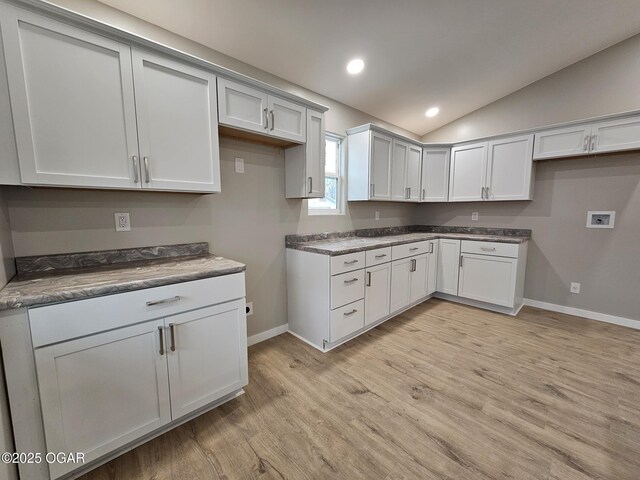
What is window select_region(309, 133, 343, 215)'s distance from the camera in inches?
121

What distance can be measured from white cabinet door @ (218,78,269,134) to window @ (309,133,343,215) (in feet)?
3.91

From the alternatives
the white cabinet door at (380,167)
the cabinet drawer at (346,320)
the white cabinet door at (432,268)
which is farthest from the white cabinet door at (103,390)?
the white cabinet door at (432,268)

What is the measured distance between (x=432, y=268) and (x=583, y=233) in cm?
171

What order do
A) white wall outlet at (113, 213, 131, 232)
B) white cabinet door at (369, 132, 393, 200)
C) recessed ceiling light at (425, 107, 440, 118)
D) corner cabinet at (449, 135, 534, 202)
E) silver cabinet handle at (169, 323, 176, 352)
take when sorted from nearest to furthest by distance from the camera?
silver cabinet handle at (169, 323, 176, 352) → white wall outlet at (113, 213, 131, 232) → white cabinet door at (369, 132, 393, 200) → corner cabinet at (449, 135, 534, 202) → recessed ceiling light at (425, 107, 440, 118)

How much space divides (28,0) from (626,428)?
12.5ft

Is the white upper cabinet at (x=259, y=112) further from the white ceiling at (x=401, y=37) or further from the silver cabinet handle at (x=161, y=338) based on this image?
the silver cabinet handle at (x=161, y=338)

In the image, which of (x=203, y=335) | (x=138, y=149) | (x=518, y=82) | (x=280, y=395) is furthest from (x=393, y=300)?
(x=518, y=82)

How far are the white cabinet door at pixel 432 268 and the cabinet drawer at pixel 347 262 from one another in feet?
4.87

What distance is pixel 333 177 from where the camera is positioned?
3141mm

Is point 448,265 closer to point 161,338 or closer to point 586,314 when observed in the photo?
point 586,314

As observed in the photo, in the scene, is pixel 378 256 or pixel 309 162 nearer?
pixel 309 162

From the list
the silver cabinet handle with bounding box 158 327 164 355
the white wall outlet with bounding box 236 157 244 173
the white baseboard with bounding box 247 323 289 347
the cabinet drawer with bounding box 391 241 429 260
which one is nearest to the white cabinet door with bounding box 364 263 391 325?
the cabinet drawer with bounding box 391 241 429 260

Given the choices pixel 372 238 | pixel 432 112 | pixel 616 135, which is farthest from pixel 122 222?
pixel 616 135

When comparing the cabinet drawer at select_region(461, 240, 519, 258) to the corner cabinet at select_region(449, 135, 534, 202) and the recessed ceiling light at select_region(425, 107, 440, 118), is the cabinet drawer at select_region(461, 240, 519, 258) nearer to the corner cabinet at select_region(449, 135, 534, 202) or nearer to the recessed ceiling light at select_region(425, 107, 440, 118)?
the corner cabinet at select_region(449, 135, 534, 202)
